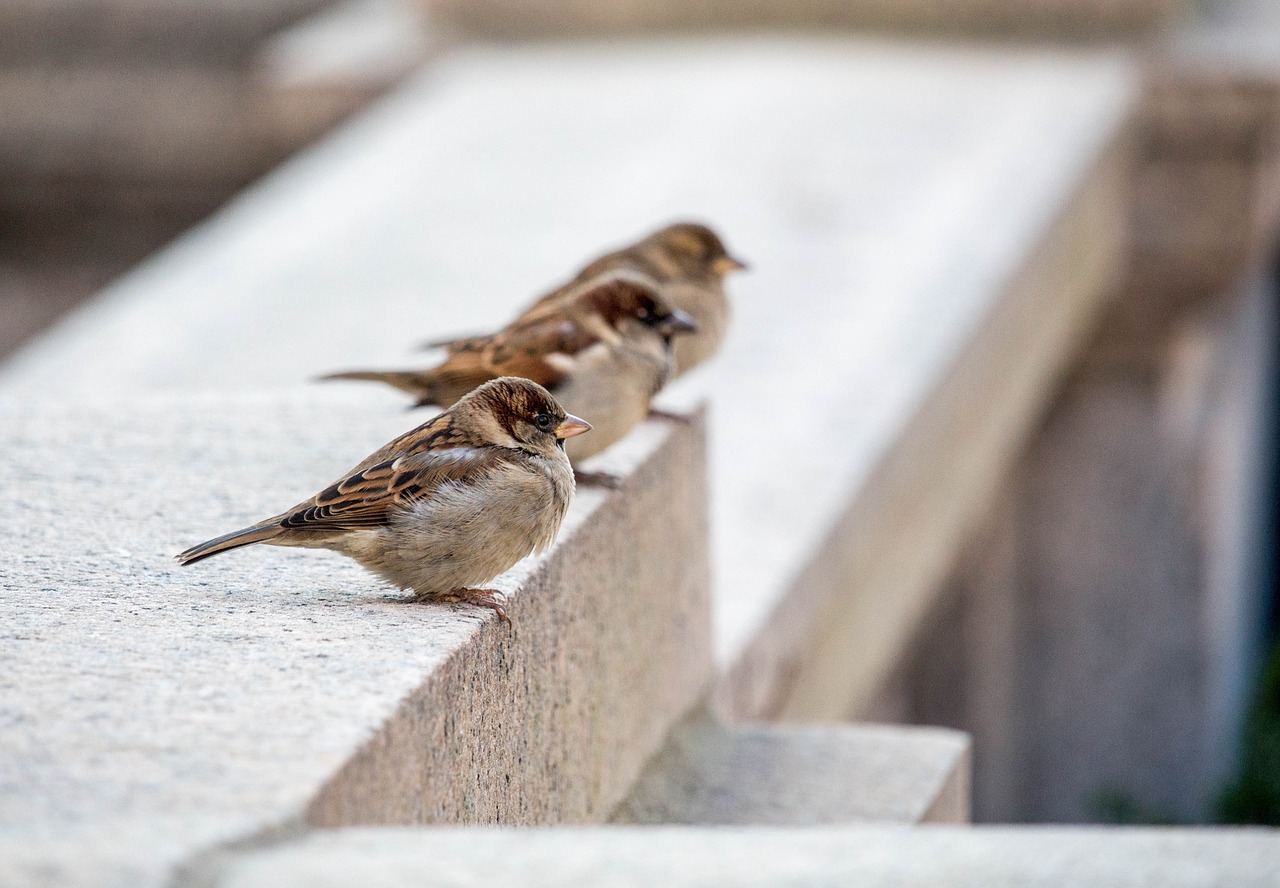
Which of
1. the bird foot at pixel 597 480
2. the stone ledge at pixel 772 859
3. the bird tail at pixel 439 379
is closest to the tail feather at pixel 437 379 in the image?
the bird tail at pixel 439 379

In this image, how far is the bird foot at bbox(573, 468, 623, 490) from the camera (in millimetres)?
3641

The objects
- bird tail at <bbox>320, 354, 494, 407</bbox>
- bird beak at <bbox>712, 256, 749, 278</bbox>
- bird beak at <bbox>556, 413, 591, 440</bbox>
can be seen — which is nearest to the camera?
bird beak at <bbox>556, 413, 591, 440</bbox>

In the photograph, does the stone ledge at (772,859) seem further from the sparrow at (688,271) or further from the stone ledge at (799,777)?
the sparrow at (688,271)

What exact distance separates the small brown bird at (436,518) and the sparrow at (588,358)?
0.63m

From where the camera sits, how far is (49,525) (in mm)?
3334

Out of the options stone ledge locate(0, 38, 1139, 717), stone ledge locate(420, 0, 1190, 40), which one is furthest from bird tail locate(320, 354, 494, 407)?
stone ledge locate(420, 0, 1190, 40)

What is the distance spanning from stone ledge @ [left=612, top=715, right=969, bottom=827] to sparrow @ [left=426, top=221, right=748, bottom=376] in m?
0.92

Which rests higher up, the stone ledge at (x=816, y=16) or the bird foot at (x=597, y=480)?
the stone ledge at (x=816, y=16)

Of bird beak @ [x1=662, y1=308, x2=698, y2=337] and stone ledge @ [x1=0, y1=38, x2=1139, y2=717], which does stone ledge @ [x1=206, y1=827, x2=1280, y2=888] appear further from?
stone ledge @ [x1=0, y1=38, x2=1139, y2=717]

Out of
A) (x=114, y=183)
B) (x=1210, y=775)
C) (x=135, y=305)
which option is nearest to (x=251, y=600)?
(x=135, y=305)

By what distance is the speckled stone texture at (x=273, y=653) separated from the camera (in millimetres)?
2260

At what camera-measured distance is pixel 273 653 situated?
271 cm

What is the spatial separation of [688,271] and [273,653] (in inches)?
95.5

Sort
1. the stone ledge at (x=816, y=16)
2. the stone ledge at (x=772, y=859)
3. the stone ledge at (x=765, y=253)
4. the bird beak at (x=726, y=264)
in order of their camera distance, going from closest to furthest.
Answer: the stone ledge at (x=772, y=859) → the bird beak at (x=726, y=264) → the stone ledge at (x=765, y=253) → the stone ledge at (x=816, y=16)
